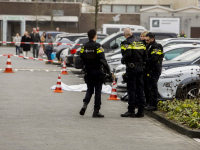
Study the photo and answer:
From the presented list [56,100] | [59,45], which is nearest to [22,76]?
[56,100]

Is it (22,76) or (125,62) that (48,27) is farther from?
(125,62)

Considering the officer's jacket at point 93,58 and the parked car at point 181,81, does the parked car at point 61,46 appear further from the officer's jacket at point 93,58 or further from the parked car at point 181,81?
the officer's jacket at point 93,58

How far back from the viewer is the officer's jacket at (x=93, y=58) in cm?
969

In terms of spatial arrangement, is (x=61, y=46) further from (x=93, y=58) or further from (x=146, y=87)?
(x=93, y=58)

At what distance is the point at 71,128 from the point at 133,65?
211 cm

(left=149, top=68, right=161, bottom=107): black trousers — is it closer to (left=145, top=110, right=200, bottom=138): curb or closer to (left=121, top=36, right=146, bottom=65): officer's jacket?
(left=145, top=110, right=200, bottom=138): curb

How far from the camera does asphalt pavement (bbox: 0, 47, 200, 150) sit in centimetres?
707

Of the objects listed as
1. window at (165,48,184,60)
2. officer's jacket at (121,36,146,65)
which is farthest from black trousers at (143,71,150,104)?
window at (165,48,184,60)

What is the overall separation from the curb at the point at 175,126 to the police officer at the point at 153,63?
0.85 feet

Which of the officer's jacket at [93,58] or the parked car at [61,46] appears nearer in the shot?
the officer's jacket at [93,58]

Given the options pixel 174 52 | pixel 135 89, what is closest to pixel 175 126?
pixel 135 89

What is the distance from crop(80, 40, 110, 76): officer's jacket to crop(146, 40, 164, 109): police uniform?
3.42ft

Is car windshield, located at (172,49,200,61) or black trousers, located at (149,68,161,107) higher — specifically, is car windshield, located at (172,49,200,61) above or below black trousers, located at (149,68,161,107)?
above

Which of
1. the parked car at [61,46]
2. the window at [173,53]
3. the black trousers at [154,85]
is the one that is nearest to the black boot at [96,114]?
the black trousers at [154,85]
